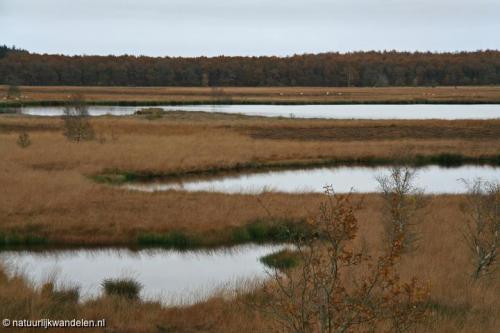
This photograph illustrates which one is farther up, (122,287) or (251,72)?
(251,72)

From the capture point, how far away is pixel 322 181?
25.1 m

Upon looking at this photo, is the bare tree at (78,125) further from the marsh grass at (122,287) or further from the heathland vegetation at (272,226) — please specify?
the marsh grass at (122,287)

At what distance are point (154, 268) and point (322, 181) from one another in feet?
43.9

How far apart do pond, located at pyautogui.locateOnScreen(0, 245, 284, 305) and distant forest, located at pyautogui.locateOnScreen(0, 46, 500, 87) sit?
13316 cm

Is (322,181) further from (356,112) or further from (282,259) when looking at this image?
(356,112)

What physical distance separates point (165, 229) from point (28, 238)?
3.51 metres

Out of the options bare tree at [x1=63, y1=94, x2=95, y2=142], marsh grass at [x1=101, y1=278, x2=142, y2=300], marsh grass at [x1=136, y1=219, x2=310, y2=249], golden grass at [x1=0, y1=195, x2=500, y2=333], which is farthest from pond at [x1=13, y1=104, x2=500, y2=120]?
marsh grass at [x1=101, y1=278, x2=142, y2=300]

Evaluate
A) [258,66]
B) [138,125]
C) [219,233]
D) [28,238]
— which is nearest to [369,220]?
[219,233]

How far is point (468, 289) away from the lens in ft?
30.3


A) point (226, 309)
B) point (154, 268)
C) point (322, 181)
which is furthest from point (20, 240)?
point (322, 181)

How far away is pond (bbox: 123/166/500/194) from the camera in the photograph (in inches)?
875

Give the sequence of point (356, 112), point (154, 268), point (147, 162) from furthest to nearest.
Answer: point (356, 112) → point (147, 162) → point (154, 268)

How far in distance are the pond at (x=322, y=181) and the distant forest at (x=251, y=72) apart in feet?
385

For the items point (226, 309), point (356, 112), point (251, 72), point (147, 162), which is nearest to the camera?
point (226, 309)
